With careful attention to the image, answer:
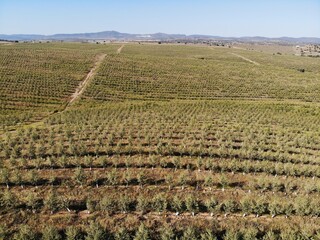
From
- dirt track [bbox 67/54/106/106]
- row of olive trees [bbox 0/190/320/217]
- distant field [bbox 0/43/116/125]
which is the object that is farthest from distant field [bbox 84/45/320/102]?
row of olive trees [bbox 0/190/320/217]

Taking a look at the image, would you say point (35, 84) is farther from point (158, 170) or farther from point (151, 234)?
point (151, 234)

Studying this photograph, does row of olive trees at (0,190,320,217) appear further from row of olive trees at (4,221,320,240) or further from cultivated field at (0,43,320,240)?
row of olive trees at (4,221,320,240)

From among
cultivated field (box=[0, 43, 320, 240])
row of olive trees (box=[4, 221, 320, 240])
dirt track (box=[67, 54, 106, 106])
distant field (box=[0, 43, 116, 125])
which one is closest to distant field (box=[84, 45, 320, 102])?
dirt track (box=[67, 54, 106, 106])

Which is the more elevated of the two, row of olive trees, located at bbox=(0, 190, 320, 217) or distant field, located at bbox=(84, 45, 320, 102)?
Answer: distant field, located at bbox=(84, 45, 320, 102)

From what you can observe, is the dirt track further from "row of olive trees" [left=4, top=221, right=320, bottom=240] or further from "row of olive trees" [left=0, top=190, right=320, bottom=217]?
"row of olive trees" [left=4, top=221, right=320, bottom=240]

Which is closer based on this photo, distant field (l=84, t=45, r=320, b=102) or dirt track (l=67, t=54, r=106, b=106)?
dirt track (l=67, t=54, r=106, b=106)

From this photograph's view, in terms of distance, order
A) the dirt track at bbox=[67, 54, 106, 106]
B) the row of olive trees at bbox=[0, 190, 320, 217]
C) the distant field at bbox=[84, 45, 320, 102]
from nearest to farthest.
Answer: the row of olive trees at bbox=[0, 190, 320, 217] < the dirt track at bbox=[67, 54, 106, 106] < the distant field at bbox=[84, 45, 320, 102]

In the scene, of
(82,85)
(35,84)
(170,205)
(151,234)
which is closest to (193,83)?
(82,85)

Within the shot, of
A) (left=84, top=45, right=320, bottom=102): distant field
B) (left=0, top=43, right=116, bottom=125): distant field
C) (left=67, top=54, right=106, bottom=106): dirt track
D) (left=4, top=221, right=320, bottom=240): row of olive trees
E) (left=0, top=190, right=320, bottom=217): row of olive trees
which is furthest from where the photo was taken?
(left=84, top=45, right=320, bottom=102): distant field

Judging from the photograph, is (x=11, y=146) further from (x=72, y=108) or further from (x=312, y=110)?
(x=312, y=110)
